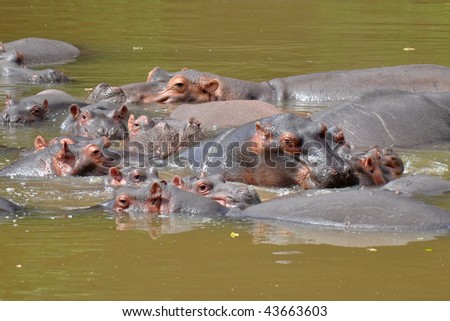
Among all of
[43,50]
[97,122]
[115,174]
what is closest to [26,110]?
[97,122]

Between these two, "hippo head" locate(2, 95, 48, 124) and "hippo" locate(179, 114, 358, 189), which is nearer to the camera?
"hippo" locate(179, 114, 358, 189)

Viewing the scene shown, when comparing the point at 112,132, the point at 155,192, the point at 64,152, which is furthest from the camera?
the point at 112,132

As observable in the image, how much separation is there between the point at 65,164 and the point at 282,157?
1718mm

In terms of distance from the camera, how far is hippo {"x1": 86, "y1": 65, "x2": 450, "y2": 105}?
12.8 m

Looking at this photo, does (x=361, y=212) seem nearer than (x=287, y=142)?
Yes

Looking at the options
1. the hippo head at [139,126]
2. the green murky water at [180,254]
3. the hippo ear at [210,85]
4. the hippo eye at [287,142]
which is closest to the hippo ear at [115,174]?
the green murky water at [180,254]

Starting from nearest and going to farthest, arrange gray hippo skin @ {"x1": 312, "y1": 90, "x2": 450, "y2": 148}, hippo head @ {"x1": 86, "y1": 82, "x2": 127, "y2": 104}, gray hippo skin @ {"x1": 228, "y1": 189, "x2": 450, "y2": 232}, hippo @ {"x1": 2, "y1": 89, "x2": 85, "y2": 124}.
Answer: gray hippo skin @ {"x1": 228, "y1": 189, "x2": 450, "y2": 232}
gray hippo skin @ {"x1": 312, "y1": 90, "x2": 450, "y2": 148}
hippo @ {"x1": 2, "y1": 89, "x2": 85, "y2": 124}
hippo head @ {"x1": 86, "y1": 82, "x2": 127, "y2": 104}

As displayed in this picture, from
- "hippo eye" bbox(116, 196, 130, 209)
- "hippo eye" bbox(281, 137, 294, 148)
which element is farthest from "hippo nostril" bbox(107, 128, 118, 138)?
"hippo eye" bbox(116, 196, 130, 209)

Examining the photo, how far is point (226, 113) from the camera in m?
11.3

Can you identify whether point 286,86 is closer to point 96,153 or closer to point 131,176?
point 96,153

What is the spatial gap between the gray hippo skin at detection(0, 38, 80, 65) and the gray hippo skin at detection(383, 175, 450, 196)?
8884mm

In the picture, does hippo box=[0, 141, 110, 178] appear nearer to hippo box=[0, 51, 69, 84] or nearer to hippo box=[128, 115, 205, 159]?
hippo box=[128, 115, 205, 159]

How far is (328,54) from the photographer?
55.3 feet

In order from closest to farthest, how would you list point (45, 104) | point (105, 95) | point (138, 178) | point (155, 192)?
point (155, 192) < point (138, 178) < point (45, 104) < point (105, 95)
